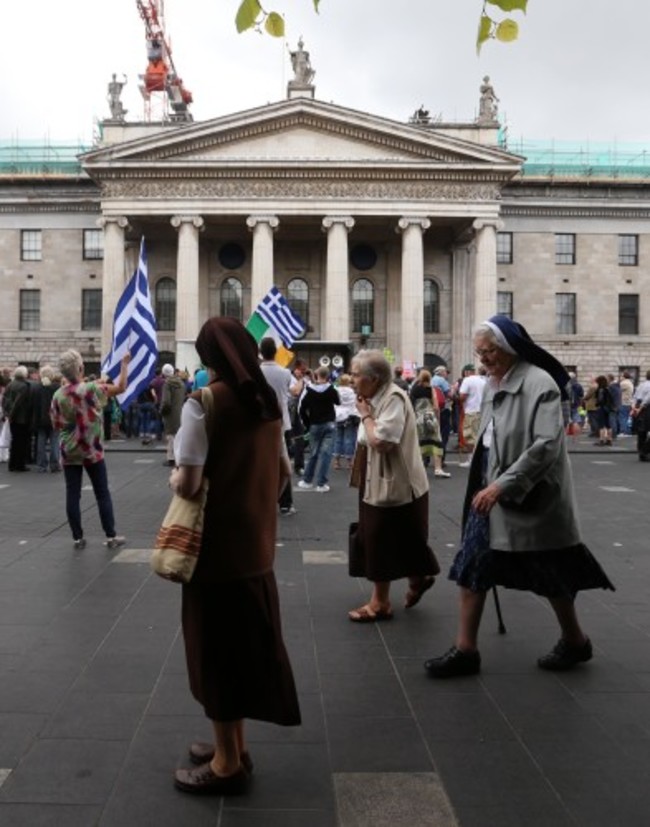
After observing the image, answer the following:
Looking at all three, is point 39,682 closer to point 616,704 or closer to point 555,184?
point 616,704

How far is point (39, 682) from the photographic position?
4754 millimetres

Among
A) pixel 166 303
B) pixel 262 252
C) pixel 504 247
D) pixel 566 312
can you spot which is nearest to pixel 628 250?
pixel 566 312

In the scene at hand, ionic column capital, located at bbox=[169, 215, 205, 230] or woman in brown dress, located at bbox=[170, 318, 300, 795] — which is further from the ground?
ionic column capital, located at bbox=[169, 215, 205, 230]

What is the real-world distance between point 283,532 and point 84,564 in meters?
2.69

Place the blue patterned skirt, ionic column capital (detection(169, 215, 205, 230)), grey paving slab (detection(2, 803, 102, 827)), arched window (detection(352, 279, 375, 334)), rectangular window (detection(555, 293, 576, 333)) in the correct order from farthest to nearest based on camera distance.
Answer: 1. rectangular window (detection(555, 293, 576, 333))
2. arched window (detection(352, 279, 375, 334))
3. ionic column capital (detection(169, 215, 205, 230))
4. the blue patterned skirt
5. grey paving slab (detection(2, 803, 102, 827))

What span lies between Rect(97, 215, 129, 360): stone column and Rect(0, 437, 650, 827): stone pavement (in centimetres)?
3385

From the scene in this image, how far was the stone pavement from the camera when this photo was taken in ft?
11.0

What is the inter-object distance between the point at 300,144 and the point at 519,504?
129ft

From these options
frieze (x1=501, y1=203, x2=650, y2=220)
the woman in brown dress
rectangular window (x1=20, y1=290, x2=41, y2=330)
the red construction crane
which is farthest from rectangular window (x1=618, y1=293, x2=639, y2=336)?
the woman in brown dress

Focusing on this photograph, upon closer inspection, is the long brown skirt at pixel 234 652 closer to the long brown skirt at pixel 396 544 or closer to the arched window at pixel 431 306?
the long brown skirt at pixel 396 544

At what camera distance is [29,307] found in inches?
1850

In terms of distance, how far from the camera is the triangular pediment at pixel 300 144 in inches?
1592

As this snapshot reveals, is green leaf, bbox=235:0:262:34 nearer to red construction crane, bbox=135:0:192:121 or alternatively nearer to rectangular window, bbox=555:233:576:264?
rectangular window, bbox=555:233:576:264

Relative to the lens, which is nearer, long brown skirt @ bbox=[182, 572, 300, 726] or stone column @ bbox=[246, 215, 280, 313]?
long brown skirt @ bbox=[182, 572, 300, 726]
